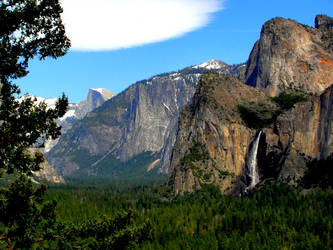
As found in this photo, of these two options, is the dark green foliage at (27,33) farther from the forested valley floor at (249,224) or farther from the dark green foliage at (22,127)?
the forested valley floor at (249,224)

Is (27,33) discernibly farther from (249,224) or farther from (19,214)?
(249,224)

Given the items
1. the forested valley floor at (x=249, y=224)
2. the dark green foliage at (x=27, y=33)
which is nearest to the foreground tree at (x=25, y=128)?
the dark green foliage at (x=27, y=33)

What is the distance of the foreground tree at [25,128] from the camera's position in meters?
24.7

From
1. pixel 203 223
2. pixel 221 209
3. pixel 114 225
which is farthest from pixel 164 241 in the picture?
pixel 114 225

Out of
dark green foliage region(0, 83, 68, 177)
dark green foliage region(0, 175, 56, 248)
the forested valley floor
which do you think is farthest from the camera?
the forested valley floor

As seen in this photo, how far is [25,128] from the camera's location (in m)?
26.8

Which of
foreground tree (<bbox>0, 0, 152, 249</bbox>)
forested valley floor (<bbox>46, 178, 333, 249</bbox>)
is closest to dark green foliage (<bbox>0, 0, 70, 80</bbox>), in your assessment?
foreground tree (<bbox>0, 0, 152, 249</bbox>)

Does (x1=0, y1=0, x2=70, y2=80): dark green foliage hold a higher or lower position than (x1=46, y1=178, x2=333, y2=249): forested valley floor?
higher

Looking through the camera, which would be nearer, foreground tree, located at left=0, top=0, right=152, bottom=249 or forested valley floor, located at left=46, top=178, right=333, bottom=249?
foreground tree, located at left=0, top=0, right=152, bottom=249

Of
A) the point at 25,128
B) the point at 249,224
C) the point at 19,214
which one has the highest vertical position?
the point at 25,128

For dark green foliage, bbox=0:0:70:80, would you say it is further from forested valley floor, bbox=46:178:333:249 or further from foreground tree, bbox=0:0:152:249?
forested valley floor, bbox=46:178:333:249

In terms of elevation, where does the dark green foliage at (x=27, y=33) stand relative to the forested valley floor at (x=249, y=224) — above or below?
above

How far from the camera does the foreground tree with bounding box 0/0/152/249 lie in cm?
2469

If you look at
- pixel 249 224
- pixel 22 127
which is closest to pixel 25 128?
pixel 22 127
